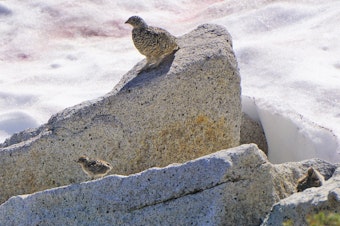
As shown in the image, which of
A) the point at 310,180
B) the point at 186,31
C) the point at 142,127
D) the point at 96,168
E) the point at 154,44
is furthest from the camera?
the point at 186,31

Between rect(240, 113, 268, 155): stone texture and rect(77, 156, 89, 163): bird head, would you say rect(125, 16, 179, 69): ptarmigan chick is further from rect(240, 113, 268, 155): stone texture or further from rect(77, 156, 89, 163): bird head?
rect(240, 113, 268, 155): stone texture

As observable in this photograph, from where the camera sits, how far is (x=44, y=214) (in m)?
5.66

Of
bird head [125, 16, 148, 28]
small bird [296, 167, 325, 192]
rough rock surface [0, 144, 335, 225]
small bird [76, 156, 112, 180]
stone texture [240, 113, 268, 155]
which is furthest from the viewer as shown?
stone texture [240, 113, 268, 155]

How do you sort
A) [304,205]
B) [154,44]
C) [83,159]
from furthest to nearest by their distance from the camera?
[154,44] < [83,159] < [304,205]

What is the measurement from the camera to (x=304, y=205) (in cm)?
490

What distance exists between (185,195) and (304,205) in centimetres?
69

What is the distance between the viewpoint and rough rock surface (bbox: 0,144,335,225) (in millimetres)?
5254

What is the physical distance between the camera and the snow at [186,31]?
321 inches

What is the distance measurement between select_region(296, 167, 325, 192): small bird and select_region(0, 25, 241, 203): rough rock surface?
1.08 m

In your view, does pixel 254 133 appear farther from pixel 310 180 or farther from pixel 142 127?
pixel 310 180

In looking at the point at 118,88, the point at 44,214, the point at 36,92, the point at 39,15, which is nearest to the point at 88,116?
the point at 118,88

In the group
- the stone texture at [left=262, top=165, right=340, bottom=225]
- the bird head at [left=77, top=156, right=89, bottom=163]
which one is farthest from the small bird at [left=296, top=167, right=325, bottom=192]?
the bird head at [left=77, top=156, right=89, bottom=163]

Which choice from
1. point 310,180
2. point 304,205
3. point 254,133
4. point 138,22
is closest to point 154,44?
point 138,22

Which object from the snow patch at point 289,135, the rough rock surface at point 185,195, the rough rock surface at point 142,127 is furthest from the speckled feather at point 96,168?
the snow patch at point 289,135
